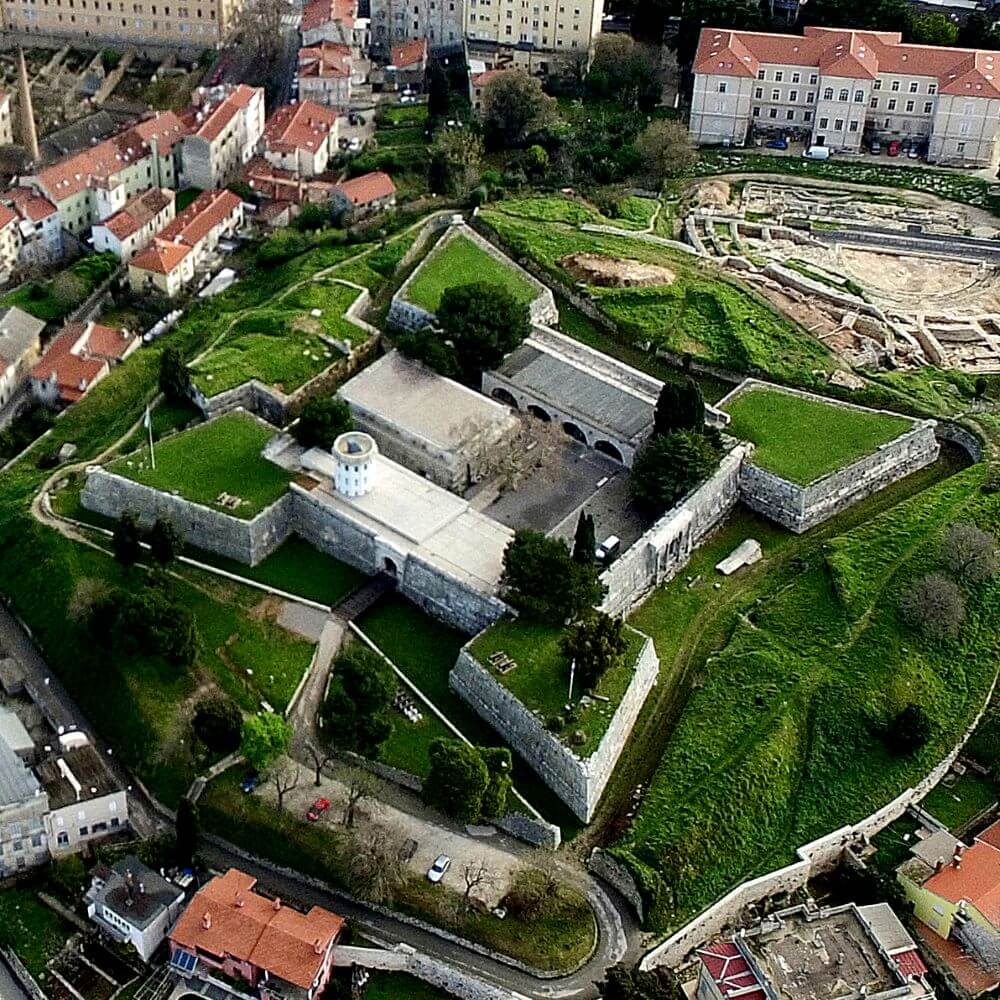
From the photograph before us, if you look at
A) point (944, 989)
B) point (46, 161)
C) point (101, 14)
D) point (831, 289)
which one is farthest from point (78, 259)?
point (944, 989)

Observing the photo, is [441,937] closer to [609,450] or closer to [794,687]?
[794,687]

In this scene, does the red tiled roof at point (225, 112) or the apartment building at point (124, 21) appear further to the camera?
the apartment building at point (124, 21)

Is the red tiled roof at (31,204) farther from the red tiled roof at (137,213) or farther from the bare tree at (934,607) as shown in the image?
the bare tree at (934,607)

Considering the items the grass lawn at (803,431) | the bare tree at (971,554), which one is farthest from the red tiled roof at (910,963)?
the grass lawn at (803,431)

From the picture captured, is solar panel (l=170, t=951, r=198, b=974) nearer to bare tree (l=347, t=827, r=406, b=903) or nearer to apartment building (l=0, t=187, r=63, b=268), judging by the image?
bare tree (l=347, t=827, r=406, b=903)

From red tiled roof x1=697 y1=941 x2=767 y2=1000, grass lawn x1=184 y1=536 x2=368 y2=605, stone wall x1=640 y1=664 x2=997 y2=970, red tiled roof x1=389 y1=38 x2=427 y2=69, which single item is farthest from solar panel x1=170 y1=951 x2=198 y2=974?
red tiled roof x1=389 y1=38 x2=427 y2=69

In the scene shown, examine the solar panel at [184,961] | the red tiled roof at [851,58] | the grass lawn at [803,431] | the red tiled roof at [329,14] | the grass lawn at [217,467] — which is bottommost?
the solar panel at [184,961]
